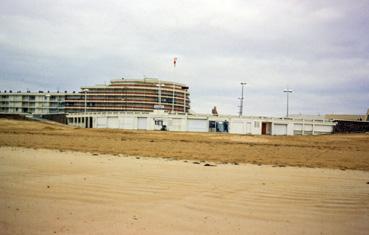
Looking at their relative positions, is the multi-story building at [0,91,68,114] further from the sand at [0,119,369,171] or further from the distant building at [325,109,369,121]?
the sand at [0,119,369,171]

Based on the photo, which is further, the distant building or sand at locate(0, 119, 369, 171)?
the distant building

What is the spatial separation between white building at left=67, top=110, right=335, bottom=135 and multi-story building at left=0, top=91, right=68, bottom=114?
60.2 metres

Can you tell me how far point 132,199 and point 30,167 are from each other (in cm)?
524

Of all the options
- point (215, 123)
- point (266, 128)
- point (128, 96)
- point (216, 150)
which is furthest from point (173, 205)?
point (128, 96)

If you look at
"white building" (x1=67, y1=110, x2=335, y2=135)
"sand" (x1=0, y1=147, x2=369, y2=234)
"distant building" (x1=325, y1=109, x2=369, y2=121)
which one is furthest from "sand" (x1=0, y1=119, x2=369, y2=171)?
"distant building" (x1=325, y1=109, x2=369, y2=121)

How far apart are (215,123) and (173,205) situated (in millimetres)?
74324

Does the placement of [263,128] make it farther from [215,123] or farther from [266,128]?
[215,123]

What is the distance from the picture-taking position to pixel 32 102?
13775 centimetres

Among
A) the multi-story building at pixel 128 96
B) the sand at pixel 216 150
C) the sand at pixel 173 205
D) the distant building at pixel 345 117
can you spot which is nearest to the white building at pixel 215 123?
the multi-story building at pixel 128 96

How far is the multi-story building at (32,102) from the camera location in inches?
5320

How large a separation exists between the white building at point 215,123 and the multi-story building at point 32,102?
60202 millimetres

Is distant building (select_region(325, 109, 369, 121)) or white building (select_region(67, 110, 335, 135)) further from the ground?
distant building (select_region(325, 109, 369, 121))

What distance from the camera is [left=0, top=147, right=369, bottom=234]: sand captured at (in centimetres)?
486

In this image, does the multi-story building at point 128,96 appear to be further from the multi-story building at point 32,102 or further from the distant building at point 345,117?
the distant building at point 345,117
